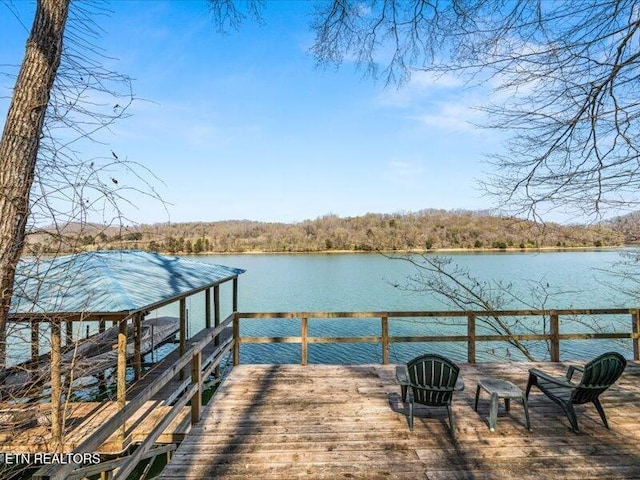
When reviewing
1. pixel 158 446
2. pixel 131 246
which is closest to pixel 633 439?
pixel 131 246

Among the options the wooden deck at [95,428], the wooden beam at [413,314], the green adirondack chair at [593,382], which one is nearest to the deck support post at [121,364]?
the wooden deck at [95,428]

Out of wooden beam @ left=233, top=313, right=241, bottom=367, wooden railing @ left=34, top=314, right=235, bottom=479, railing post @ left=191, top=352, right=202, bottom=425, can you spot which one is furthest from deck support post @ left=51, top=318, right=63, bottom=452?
wooden beam @ left=233, top=313, right=241, bottom=367

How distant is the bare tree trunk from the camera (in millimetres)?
2152

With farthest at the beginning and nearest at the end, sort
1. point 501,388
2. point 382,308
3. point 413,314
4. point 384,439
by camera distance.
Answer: point 382,308 → point 413,314 → point 501,388 → point 384,439

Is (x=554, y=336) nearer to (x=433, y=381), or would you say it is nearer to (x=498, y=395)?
→ (x=498, y=395)

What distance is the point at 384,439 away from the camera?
10.5 ft

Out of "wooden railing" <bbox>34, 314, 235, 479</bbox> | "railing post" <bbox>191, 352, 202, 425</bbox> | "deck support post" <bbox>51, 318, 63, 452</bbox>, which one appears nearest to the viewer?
"wooden railing" <bbox>34, 314, 235, 479</bbox>

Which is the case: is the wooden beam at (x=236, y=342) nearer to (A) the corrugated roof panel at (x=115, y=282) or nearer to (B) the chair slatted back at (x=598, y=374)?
(A) the corrugated roof panel at (x=115, y=282)

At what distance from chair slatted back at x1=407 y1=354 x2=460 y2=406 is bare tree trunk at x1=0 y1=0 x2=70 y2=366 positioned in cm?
330

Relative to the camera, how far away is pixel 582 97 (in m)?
2.64

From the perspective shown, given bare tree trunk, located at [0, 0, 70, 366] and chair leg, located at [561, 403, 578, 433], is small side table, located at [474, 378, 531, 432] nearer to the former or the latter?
chair leg, located at [561, 403, 578, 433]

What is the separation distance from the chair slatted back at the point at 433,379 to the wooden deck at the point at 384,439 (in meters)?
0.29

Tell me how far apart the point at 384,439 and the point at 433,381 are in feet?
2.35

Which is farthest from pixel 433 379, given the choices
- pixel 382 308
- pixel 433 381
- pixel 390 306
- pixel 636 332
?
pixel 390 306
